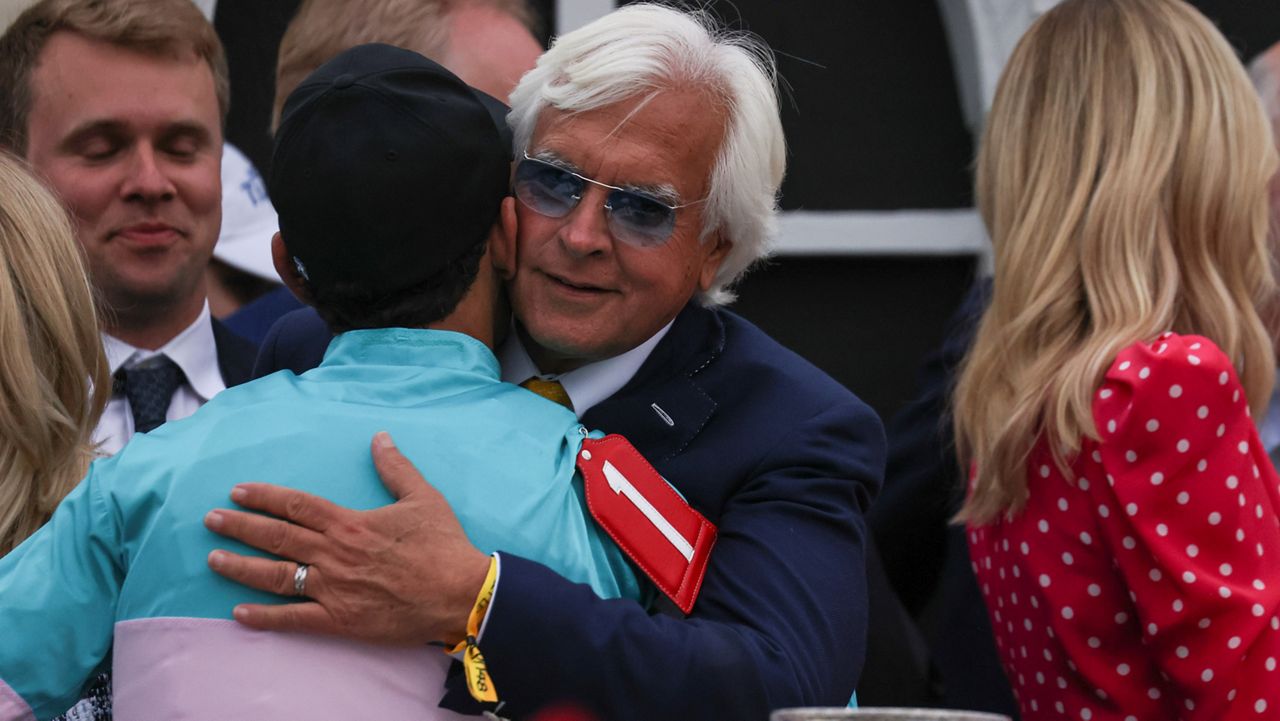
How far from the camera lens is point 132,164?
2.98m

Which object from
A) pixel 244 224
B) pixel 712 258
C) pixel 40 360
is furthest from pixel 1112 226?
pixel 244 224

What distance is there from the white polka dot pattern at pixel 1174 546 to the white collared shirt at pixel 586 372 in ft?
2.41

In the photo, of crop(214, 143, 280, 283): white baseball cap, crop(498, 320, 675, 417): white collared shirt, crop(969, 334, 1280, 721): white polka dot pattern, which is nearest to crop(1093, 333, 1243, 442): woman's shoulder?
crop(969, 334, 1280, 721): white polka dot pattern

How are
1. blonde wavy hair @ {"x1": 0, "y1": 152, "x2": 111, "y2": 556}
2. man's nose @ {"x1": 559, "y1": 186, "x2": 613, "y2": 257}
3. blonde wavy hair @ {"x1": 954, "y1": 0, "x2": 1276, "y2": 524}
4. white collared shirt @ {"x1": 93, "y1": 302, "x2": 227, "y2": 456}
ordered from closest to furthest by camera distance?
man's nose @ {"x1": 559, "y1": 186, "x2": 613, "y2": 257} → blonde wavy hair @ {"x1": 0, "y1": 152, "x2": 111, "y2": 556} → blonde wavy hair @ {"x1": 954, "y1": 0, "x2": 1276, "y2": 524} → white collared shirt @ {"x1": 93, "y1": 302, "x2": 227, "y2": 456}

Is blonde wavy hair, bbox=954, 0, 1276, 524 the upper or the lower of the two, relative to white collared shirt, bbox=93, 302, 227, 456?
upper

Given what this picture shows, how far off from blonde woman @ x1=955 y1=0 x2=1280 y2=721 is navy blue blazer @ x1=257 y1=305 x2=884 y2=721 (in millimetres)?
466

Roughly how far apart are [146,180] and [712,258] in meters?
1.31

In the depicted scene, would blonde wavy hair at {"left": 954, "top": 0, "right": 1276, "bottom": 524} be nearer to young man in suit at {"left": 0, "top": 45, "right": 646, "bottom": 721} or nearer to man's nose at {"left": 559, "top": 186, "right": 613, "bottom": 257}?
man's nose at {"left": 559, "top": 186, "right": 613, "bottom": 257}

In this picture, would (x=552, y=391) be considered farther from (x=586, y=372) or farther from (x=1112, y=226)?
(x=1112, y=226)

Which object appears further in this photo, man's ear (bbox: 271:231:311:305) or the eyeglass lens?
the eyeglass lens

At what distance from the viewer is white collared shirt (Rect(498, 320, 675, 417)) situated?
211cm

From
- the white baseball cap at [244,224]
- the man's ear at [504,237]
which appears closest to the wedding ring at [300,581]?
the man's ear at [504,237]

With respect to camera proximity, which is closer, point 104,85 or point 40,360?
point 40,360

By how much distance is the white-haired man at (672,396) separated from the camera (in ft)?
5.59
